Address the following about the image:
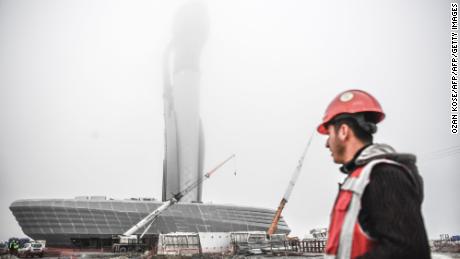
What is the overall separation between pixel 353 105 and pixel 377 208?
926 mm

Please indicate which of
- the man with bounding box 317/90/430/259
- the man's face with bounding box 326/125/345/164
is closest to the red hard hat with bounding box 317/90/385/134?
the man with bounding box 317/90/430/259

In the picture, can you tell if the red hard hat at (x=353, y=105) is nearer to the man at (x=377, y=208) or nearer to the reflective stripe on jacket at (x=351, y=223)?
the man at (x=377, y=208)

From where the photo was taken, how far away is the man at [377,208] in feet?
7.67

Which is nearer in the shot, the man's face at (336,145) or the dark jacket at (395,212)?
the dark jacket at (395,212)

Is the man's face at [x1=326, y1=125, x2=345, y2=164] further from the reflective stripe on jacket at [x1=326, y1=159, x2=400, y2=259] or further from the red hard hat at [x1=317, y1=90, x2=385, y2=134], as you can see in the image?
the reflective stripe on jacket at [x1=326, y1=159, x2=400, y2=259]

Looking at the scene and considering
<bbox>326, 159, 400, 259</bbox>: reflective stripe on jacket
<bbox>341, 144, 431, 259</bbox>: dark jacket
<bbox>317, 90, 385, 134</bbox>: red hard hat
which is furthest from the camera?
<bbox>317, 90, 385, 134</bbox>: red hard hat

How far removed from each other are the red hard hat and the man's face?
0.37 ft

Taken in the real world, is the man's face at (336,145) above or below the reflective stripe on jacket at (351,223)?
above

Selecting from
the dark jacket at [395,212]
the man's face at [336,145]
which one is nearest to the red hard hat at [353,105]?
the man's face at [336,145]

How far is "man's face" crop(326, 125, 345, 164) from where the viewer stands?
309cm

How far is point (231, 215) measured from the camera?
101 m

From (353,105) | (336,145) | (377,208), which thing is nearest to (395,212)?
(377,208)

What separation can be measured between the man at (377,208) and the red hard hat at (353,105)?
1 cm

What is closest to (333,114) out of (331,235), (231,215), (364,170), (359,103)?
(359,103)
